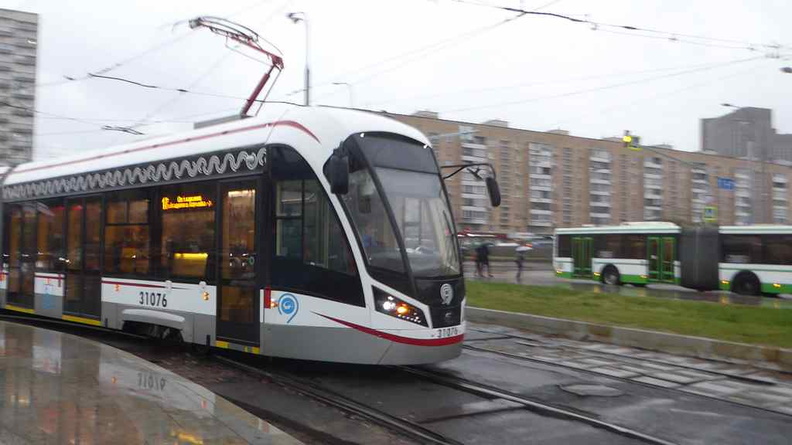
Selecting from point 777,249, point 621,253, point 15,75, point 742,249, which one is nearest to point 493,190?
point 777,249

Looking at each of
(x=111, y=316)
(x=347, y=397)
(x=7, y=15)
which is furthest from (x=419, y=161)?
(x=7, y=15)

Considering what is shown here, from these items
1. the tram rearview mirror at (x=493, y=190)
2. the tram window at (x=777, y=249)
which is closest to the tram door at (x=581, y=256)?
Result: the tram window at (x=777, y=249)

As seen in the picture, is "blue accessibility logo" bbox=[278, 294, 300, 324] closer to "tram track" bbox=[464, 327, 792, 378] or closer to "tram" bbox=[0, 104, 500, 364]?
"tram" bbox=[0, 104, 500, 364]

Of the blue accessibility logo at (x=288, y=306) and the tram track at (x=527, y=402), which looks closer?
the tram track at (x=527, y=402)

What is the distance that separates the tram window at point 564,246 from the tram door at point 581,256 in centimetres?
31

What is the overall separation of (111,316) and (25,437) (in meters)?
6.49

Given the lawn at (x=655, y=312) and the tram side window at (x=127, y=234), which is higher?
the tram side window at (x=127, y=234)

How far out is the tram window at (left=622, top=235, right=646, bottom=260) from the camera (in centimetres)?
3025

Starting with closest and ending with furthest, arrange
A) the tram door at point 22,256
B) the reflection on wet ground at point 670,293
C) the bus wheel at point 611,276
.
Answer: the tram door at point 22,256, the reflection on wet ground at point 670,293, the bus wheel at point 611,276

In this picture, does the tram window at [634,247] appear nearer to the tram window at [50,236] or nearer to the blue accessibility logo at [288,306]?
the tram window at [50,236]

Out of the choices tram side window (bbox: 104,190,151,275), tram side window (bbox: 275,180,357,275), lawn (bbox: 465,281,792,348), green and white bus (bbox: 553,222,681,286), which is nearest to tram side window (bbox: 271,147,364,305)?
tram side window (bbox: 275,180,357,275)

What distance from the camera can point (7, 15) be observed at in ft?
171

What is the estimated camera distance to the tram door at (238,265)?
8.84 metres

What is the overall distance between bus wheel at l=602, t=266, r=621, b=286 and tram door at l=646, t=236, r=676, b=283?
1.88 m
